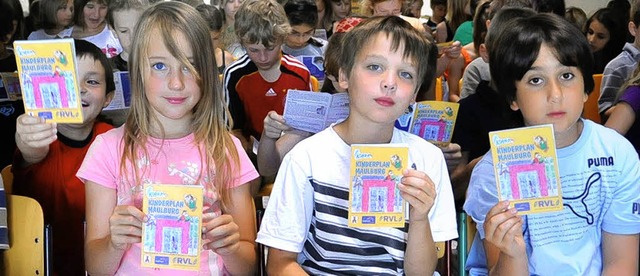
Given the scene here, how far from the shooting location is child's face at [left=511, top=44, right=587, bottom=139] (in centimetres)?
250

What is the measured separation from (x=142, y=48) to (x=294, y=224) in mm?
749

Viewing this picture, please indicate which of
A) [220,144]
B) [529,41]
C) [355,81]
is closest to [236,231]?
[220,144]

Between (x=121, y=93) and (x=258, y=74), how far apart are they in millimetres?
799

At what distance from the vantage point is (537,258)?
8.11 feet

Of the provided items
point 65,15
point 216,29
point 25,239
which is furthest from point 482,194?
point 65,15

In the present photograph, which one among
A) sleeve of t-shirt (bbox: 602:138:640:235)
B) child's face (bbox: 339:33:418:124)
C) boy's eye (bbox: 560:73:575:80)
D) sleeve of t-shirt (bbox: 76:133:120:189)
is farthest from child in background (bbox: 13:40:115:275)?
sleeve of t-shirt (bbox: 602:138:640:235)

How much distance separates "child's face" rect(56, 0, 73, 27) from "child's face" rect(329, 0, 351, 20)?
2300mm

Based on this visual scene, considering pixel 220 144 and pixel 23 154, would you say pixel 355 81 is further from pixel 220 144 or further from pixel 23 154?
pixel 23 154

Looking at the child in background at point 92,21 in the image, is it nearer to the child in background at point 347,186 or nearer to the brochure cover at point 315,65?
the brochure cover at point 315,65

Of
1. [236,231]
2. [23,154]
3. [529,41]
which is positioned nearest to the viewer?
[236,231]

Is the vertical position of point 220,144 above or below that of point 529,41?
below

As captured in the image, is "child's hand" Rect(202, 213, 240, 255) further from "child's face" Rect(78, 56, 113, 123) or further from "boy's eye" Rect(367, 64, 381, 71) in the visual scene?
"child's face" Rect(78, 56, 113, 123)

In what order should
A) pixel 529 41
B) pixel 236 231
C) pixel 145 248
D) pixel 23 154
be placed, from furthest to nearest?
pixel 23 154
pixel 529 41
pixel 236 231
pixel 145 248

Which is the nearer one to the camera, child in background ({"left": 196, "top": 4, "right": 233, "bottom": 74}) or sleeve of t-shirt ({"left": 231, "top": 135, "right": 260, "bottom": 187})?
sleeve of t-shirt ({"left": 231, "top": 135, "right": 260, "bottom": 187})
